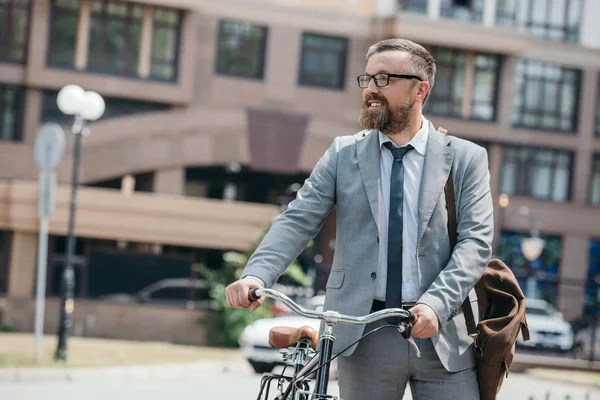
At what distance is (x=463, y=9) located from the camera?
40.1 metres

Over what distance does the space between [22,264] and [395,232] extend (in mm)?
30304

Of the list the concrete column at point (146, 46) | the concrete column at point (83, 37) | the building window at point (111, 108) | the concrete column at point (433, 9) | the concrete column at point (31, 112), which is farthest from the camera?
the concrete column at point (433, 9)

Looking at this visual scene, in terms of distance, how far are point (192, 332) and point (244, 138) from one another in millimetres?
7420

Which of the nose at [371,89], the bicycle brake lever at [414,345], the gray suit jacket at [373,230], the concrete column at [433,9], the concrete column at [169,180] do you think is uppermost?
the concrete column at [433,9]

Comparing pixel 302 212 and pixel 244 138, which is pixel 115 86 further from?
pixel 302 212

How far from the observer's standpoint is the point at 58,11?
35000mm

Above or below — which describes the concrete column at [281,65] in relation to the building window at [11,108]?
above

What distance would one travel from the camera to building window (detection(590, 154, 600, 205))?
140ft

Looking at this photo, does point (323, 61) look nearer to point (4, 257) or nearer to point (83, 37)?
point (83, 37)

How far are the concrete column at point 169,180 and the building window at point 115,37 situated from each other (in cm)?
322

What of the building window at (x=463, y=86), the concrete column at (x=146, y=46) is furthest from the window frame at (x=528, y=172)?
the concrete column at (x=146, y=46)

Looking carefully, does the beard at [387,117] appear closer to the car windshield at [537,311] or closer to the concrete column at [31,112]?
the car windshield at [537,311]

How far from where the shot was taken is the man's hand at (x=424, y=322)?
418cm

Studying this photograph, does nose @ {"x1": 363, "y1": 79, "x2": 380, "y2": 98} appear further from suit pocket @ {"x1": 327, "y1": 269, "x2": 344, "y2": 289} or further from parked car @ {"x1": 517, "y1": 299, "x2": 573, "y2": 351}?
parked car @ {"x1": 517, "y1": 299, "x2": 573, "y2": 351}
